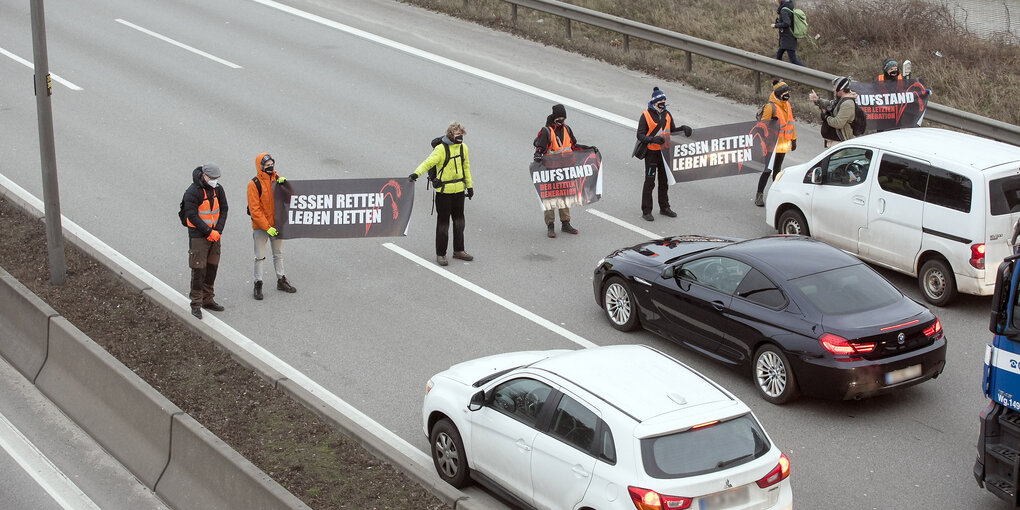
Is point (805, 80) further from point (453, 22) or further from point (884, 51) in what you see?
point (453, 22)

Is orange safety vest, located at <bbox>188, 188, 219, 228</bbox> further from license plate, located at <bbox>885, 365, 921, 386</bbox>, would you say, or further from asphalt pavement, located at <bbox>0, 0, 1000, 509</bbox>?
license plate, located at <bbox>885, 365, 921, 386</bbox>

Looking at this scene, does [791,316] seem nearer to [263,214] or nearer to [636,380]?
[636,380]

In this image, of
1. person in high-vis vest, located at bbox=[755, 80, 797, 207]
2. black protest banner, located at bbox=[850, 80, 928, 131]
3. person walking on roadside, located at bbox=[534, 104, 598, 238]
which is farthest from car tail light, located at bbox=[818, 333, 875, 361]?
black protest banner, located at bbox=[850, 80, 928, 131]

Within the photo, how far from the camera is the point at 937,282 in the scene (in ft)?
44.1

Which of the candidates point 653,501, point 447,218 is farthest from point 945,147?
point 653,501

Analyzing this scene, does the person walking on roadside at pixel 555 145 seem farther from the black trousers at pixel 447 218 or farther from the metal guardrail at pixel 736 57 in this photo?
the metal guardrail at pixel 736 57

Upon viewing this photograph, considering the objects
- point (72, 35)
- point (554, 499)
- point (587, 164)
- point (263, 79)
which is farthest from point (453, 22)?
point (554, 499)

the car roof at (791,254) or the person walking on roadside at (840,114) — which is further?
the person walking on roadside at (840,114)

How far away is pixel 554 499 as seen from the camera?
8516 millimetres

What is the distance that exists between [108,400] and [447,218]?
5.38 m

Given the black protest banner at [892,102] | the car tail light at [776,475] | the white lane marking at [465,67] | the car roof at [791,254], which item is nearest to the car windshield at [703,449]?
the car tail light at [776,475]

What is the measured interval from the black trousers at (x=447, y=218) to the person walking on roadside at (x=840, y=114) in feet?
19.3

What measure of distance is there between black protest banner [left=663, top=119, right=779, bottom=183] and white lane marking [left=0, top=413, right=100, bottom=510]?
31.6 feet

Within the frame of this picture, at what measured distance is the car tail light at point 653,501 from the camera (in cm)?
771
